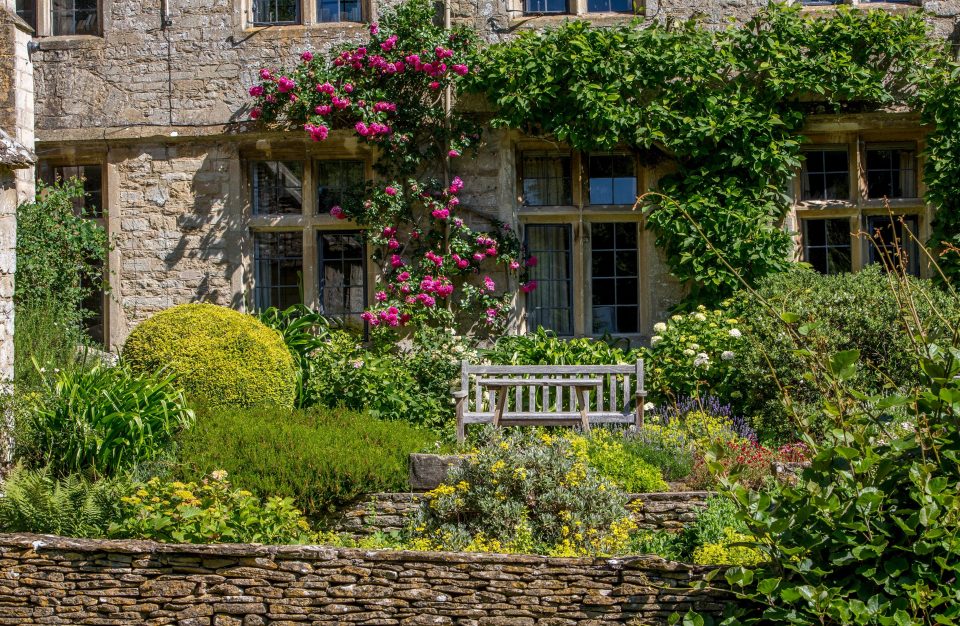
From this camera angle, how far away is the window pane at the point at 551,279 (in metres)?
10.7

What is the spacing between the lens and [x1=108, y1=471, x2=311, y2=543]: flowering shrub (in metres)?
5.88

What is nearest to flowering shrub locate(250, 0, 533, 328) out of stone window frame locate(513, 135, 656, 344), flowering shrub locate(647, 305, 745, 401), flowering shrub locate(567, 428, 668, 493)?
stone window frame locate(513, 135, 656, 344)

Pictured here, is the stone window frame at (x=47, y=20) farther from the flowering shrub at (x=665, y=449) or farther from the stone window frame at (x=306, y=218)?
the flowering shrub at (x=665, y=449)

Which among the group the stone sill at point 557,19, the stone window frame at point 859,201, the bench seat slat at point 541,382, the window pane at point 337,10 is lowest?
the bench seat slat at point 541,382

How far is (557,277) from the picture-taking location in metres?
10.8

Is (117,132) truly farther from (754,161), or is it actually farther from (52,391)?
(754,161)

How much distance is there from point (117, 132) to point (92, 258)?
1.40m

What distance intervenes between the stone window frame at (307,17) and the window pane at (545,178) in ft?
7.37

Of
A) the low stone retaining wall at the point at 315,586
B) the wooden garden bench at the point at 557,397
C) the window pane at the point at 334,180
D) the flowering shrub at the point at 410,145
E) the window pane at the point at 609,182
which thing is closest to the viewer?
the low stone retaining wall at the point at 315,586

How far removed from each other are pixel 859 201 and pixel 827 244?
0.54 metres

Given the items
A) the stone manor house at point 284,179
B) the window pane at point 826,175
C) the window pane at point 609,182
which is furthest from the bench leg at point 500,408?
the window pane at point 826,175

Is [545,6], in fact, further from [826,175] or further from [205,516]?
[205,516]

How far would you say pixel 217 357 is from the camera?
28.0ft

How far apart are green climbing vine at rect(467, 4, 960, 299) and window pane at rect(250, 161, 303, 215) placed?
7.76 ft
